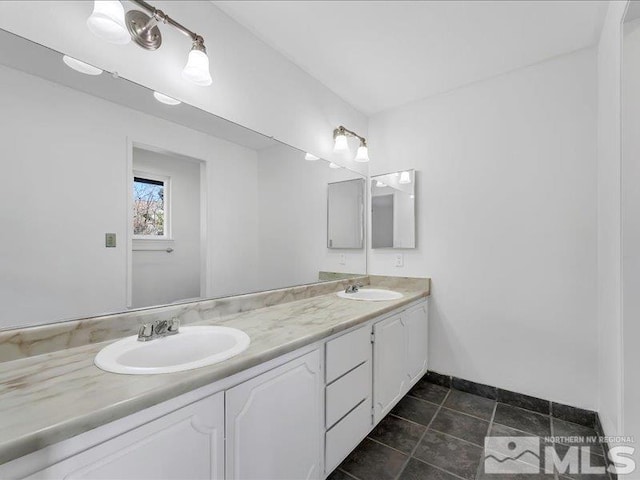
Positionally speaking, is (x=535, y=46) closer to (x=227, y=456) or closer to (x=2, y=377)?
(x=227, y=456)

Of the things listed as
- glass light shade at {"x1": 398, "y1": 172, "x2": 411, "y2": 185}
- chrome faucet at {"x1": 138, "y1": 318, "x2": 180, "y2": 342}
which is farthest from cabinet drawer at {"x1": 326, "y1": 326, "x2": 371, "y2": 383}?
glass light shade at {"x1": 398, "y1": 172, "x2": 411, "y2": 185}

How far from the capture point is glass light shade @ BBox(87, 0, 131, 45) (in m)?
0.99

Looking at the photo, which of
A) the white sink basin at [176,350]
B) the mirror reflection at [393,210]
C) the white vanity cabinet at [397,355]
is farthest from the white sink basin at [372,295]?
the white sink basin at [176,350]

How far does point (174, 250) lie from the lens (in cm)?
139

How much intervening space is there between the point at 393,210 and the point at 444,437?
1.68m

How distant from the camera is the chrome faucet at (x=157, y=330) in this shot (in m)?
1.09

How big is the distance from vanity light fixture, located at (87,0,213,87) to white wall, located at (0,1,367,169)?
0.06 m

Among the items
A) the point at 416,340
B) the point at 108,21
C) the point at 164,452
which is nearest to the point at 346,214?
the point at 416,340

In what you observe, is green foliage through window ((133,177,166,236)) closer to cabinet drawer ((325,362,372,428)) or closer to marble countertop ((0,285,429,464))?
marble countertop ((0,285,429,464))

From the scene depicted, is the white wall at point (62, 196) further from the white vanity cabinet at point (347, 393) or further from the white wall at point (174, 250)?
the white vanity cabinet at point (347, 393)

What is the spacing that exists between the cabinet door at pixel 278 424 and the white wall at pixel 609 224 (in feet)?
4.46

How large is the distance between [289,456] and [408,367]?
1.22m

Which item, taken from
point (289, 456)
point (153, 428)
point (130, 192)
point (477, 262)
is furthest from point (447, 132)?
point (153, 428)

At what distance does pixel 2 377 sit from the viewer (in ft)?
2.64
